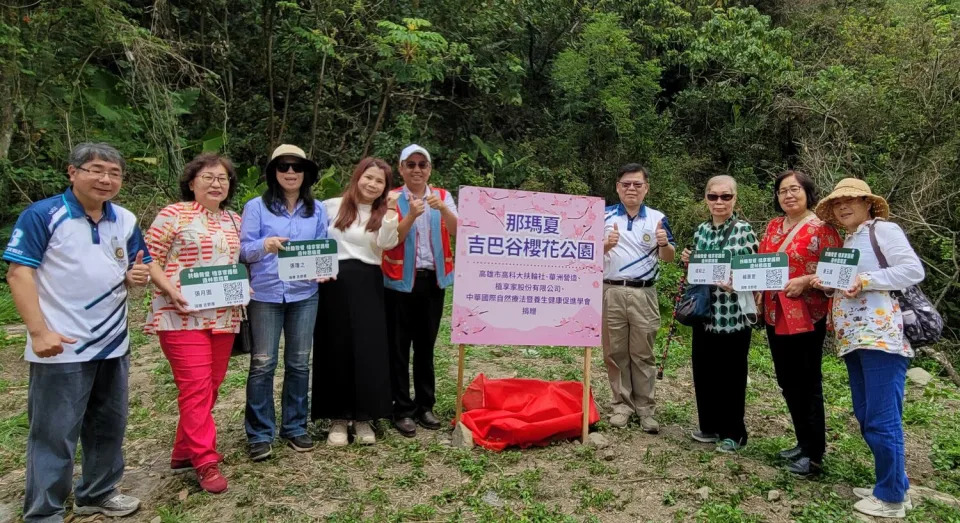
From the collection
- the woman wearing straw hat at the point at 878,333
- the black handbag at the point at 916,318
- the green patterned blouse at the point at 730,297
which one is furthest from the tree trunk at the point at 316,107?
the black handbag at the point at 916,318

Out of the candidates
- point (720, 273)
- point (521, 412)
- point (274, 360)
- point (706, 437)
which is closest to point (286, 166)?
point (274, 360)

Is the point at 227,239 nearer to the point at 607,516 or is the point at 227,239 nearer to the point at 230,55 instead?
the point at 607,516

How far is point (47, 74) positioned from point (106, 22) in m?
1.21

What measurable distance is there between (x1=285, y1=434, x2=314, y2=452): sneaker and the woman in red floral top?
294 centimetres

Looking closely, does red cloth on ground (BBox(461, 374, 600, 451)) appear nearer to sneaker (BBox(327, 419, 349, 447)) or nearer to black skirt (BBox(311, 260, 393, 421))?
black skirt (BBox(311, 260, 393, 421))

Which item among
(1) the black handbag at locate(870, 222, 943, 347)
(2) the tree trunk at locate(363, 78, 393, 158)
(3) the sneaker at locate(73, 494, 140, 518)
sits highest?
(2) the tree trunk at locate(363, 78, 393, 158)

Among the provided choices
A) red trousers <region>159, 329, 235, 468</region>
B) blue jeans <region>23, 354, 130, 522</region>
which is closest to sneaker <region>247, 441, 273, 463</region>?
red trousers <region>159, 329, 235, 468</region>

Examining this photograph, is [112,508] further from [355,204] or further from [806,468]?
[806,468]

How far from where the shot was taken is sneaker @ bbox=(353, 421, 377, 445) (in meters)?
3.73

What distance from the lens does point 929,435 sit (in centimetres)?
440

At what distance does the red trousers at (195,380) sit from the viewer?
3.04 m

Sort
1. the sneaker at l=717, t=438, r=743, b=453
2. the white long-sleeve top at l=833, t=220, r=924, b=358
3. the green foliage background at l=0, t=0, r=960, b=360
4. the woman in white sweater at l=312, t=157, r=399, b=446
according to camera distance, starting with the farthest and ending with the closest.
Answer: the green foliage background at l=0, t=0, r=960, b=360
the sneaker at l=717, t=438, r=743, b=453
the woman in white sweater at l=312, t=157, r=399, b=446
the white long-sleeve top at l=833, t=220, r=924, b=358

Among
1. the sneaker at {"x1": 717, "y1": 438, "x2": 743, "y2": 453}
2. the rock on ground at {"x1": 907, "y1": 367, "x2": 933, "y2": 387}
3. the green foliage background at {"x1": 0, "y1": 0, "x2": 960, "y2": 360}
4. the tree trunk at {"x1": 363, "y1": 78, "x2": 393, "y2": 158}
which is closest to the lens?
the sneaker at {"x1": 717, "y1": 438, "x2": 743, "y2": 453}

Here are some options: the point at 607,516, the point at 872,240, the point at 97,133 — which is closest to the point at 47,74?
the point at 97,133
